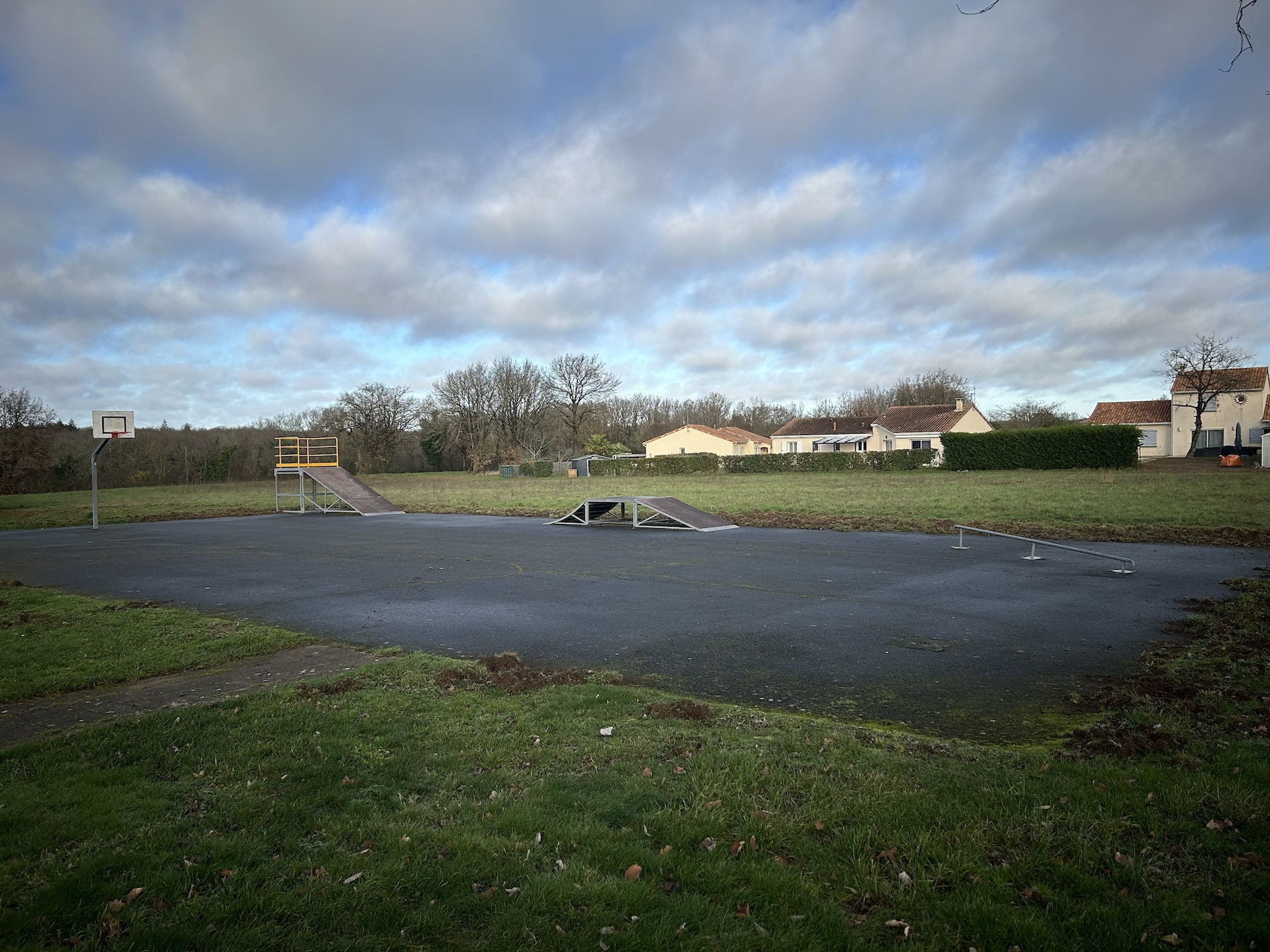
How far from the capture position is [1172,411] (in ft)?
168

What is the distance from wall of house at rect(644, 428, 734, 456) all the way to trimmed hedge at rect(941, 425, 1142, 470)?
23862 mm

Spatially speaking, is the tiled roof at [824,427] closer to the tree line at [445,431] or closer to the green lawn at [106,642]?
the tree line at [445,431]

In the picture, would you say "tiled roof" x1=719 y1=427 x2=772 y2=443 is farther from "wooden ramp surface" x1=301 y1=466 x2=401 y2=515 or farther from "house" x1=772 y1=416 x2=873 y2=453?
"wooden ramp surface" x1=301 y1=466 x2=401 y2=515

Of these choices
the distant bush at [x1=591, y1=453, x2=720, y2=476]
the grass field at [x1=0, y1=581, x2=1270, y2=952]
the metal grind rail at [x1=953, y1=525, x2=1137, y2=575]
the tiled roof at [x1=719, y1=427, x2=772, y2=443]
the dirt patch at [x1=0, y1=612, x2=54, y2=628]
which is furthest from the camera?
the tiled roof at [x1=719, y1=427, x2=772, y2=443]

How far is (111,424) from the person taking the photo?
1012 inches

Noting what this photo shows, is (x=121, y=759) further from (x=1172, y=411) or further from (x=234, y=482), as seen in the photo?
(x=1172, y=411)

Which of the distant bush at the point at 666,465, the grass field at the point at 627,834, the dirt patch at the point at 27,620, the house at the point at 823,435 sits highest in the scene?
the house at the point at 823,435

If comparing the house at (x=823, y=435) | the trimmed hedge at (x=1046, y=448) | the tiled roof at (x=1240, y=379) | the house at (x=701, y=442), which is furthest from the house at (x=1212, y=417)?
the house at (x=701, y=442)

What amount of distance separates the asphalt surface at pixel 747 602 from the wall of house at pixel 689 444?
50437 mm

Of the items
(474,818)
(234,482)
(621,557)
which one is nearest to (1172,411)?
(621,557)

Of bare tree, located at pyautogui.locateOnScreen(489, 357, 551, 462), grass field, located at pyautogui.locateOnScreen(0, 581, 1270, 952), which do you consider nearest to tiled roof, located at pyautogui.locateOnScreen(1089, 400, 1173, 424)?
bare tree, located at pyautogui.locateOnScreen(489, 357, 551, 462)

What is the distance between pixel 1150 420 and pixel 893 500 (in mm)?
42492

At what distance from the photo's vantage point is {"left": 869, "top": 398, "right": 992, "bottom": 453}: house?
58719 mm

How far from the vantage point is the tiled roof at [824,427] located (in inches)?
2773
